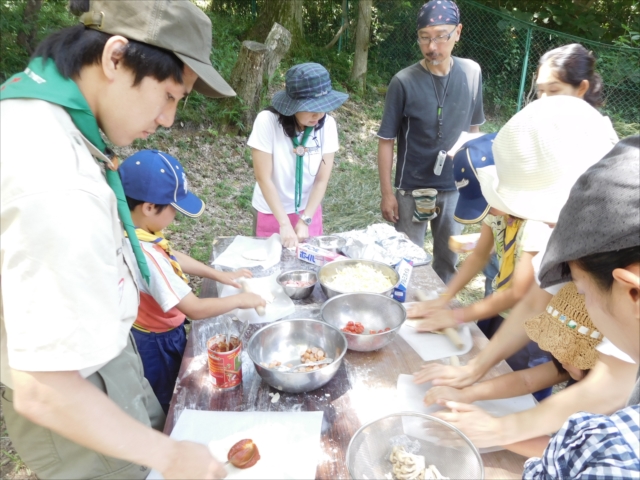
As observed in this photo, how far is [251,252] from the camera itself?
9.39 ft

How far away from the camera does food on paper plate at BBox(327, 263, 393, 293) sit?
2.30 meters

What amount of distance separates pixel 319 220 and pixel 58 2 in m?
7.37

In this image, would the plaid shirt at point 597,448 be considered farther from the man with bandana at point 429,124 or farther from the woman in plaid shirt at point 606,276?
the man with bandana at point 429,124

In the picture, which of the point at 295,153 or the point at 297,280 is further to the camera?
the point at 295,153

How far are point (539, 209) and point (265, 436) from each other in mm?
1204

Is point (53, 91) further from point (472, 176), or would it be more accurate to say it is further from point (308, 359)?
point (472, 176)

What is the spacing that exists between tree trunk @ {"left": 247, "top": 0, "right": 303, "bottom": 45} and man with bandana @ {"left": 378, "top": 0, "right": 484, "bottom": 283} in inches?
272

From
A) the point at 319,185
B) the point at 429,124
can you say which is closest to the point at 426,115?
the point at 429,124

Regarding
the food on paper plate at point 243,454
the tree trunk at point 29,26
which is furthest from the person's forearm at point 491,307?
the tree trunk at point 29,26

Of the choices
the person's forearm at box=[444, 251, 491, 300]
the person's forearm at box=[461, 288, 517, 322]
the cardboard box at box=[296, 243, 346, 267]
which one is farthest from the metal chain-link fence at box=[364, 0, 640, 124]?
the person's forearm at box=[461, 288, 517, 322]

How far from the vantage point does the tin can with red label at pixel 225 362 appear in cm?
159

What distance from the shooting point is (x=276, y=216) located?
10.0 feet

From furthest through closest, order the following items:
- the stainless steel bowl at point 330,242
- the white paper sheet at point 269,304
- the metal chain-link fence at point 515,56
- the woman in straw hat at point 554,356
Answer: the metal chain-link fence at point 515,56, the stainless steel bowl at point 330,242, the white paper sheet at point 269,304, the woman in straw hat at point 554,356

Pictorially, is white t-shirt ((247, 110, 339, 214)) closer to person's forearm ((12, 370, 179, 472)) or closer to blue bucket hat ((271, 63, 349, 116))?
blue bucket hat ((271, 63, 349, 116))
